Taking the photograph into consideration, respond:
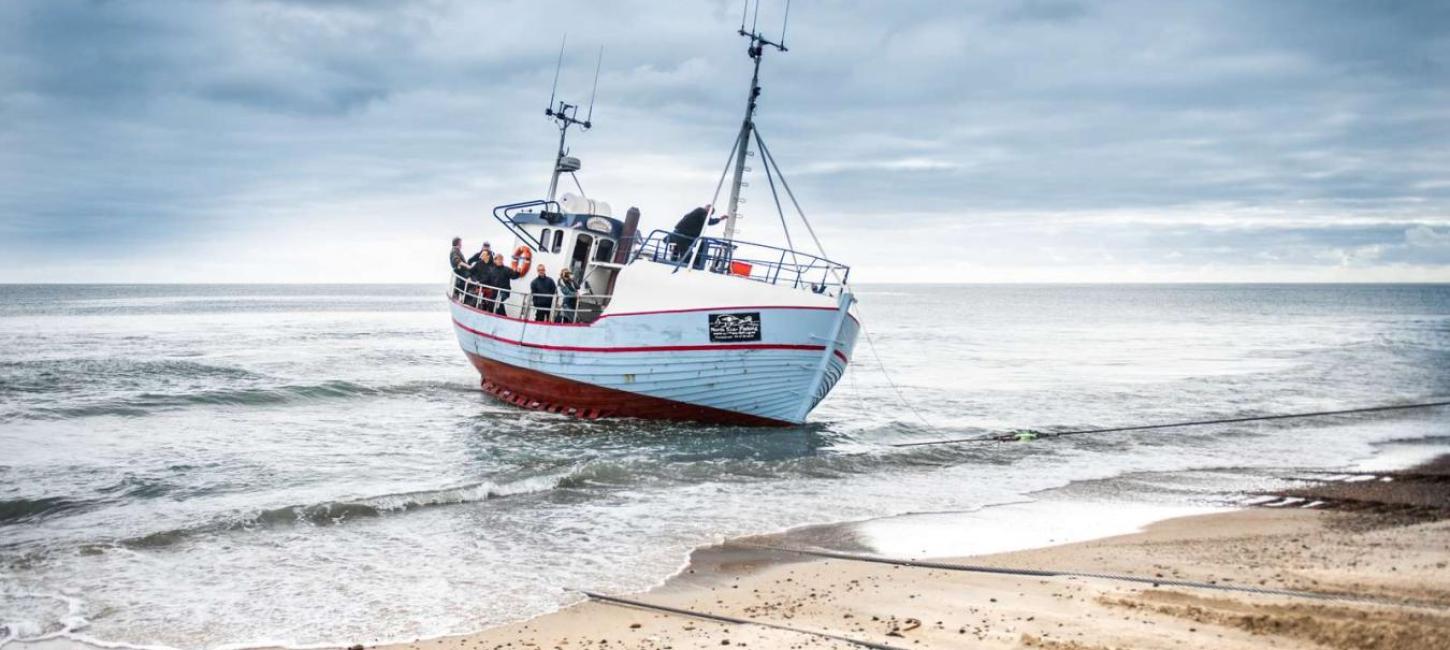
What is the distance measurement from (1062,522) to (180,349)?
39.1 m

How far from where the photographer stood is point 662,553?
9.29 metres

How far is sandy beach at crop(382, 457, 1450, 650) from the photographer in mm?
5969

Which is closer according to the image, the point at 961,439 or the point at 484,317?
the point at 961,439

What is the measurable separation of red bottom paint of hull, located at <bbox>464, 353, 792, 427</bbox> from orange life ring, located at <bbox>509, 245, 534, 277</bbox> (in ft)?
6.78

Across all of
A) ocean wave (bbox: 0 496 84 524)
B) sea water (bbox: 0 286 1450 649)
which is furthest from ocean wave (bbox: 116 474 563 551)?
ocean wave (bbox: 0 496 84 524)

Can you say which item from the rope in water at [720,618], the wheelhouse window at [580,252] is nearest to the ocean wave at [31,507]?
the rope in water at [720,618]

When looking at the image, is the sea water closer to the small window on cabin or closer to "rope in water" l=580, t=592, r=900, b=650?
"rope in water" l=580, t=592, r=900, b=650

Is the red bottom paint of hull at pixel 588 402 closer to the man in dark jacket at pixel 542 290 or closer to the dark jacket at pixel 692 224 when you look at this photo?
the man in dark jacket at pixel 542 290

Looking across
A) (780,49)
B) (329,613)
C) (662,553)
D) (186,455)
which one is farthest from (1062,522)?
(186,455)

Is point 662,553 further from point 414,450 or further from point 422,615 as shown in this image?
point 414,450

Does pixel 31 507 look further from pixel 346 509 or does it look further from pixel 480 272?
pixel 480 272

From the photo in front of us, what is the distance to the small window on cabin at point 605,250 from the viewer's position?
20.3 metres

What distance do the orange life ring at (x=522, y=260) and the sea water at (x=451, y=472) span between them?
308 centimetres

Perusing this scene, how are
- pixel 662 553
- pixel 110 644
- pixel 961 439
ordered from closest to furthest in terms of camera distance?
pixel 110 644
pixel 662 553
pixel 961 439
